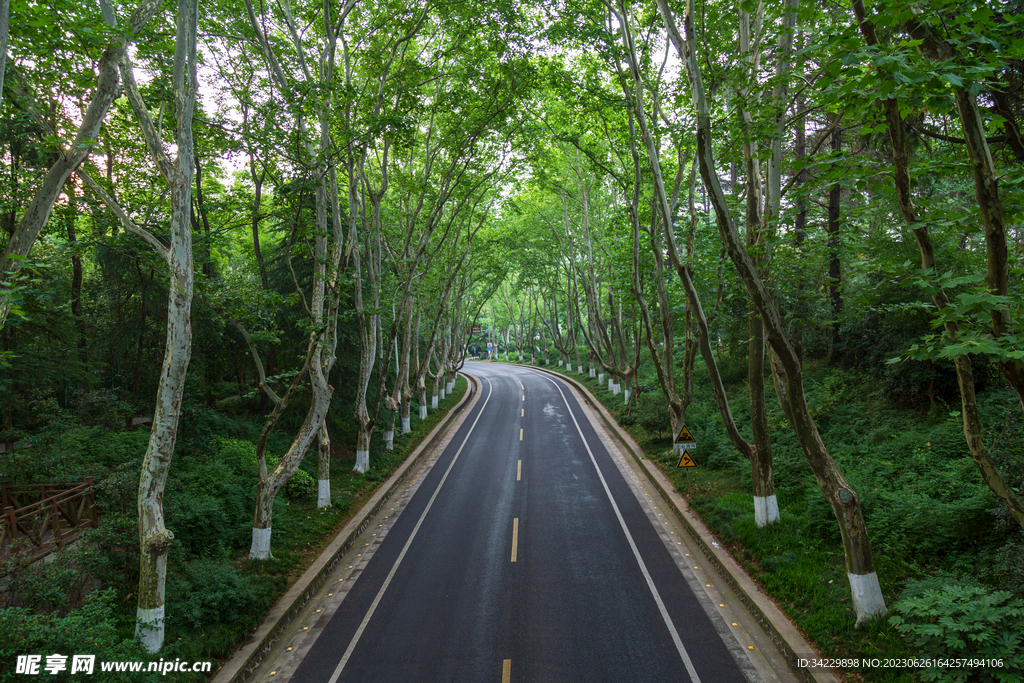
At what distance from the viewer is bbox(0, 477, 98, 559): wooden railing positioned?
858 cm

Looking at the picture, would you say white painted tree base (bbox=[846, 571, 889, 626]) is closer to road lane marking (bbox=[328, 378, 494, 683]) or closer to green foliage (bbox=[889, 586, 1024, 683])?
green foliage (bbox=[889, 586, 1024, 683])

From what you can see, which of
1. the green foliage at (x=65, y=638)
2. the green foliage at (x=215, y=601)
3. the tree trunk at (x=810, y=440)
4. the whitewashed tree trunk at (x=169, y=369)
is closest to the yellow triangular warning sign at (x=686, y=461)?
the tree trunk at (x=810, y=440)

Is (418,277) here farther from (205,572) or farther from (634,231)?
(205,572)

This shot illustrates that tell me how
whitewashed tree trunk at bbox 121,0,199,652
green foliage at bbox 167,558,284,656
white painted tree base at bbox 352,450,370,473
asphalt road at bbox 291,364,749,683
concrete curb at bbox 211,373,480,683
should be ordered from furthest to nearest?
white painted tree base at bbox 352,450,370,473 → green foliage at bbox 167,558,284,656 → concrete curb at bbox 211,373,480,683 → asphalt road at bbox 291,364,749,683 → whitewashed tree trunk at bbox 121,0,199,652

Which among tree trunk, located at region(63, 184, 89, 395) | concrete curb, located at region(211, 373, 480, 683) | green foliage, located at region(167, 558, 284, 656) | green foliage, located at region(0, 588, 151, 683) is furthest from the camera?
tree trunk, located at region(63, 184, 89, 395)

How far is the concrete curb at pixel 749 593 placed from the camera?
6617mm

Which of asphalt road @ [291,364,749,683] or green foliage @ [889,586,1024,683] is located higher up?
green foliage @ [889,586,1024,683]

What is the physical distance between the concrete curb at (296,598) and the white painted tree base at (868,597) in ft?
28.3

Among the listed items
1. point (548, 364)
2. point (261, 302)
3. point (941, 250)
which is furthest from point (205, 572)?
point (548, 364)

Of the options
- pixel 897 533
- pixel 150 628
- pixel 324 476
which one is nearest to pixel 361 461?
pixel 324 476

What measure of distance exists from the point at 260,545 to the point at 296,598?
159cm

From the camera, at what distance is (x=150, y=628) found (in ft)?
21.8

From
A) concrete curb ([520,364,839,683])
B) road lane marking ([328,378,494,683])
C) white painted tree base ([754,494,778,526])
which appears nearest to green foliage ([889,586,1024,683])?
concrete curb ([520,364,839,683])

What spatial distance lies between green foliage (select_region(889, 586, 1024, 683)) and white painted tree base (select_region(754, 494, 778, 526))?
3669mm
